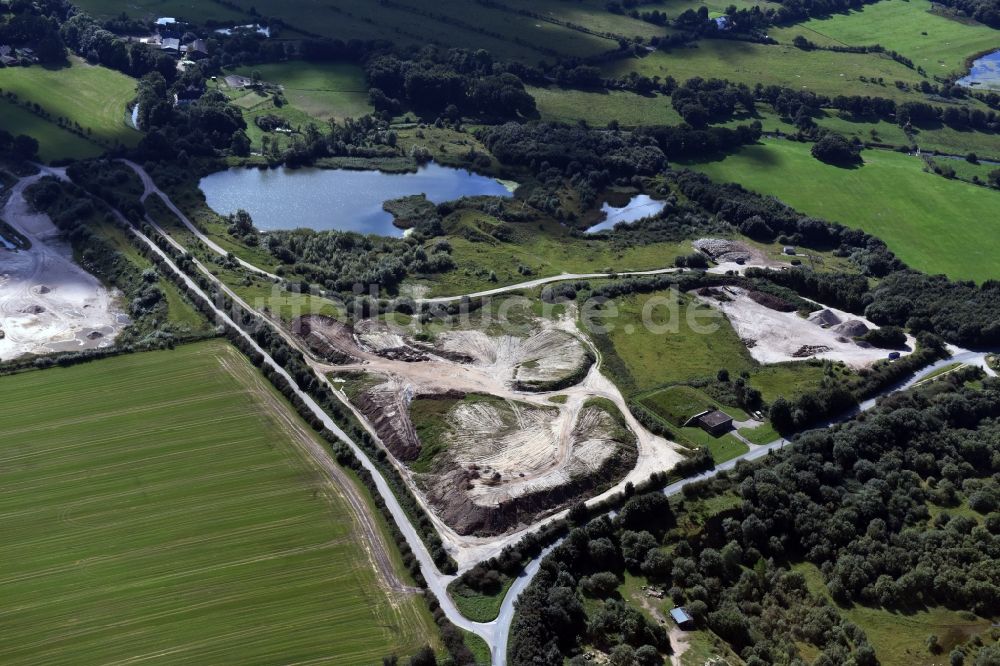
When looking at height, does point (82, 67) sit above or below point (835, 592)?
above

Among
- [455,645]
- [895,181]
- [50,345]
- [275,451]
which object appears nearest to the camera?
[455,645]

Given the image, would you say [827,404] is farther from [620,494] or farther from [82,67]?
[82,67]

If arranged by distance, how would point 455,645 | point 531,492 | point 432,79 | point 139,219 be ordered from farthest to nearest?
point 432,79
point 139,219
point 531,492
point 455,645

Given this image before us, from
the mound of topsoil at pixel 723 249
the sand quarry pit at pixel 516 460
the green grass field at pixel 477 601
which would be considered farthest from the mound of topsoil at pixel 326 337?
the mound of topsoil at pixel 723 249

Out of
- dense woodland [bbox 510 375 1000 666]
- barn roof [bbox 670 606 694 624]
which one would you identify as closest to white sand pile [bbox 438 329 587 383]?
dense woodland [bbox 510 375 1000 666]

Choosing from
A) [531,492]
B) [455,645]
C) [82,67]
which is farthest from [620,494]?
[82,67]
